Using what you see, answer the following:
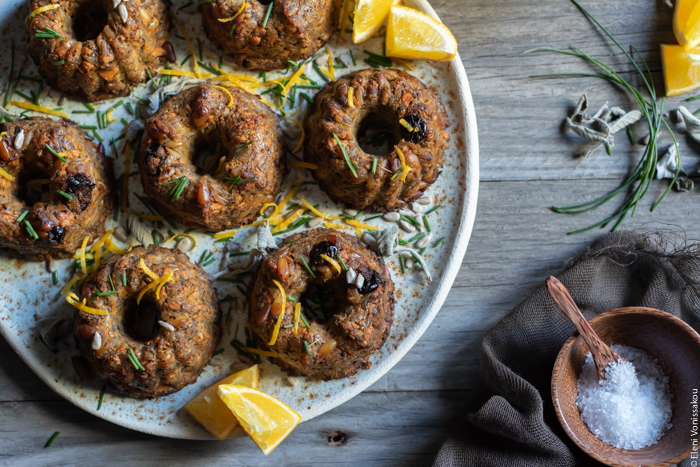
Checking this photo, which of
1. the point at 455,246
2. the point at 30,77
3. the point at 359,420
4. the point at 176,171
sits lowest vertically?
the point at 359,420

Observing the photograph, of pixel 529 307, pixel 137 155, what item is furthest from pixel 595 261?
pixel 137 155

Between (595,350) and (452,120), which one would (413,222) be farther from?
(595,350)

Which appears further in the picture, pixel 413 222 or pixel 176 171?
pixel 413 222

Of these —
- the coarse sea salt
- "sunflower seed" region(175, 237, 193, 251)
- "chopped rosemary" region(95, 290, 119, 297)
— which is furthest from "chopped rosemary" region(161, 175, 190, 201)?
the coarse sea salt

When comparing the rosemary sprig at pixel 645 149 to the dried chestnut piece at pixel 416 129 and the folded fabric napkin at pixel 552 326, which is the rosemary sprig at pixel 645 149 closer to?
the folded fabric napkin at pixel 552 326

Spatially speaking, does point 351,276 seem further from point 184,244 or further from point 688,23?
point 688,23
